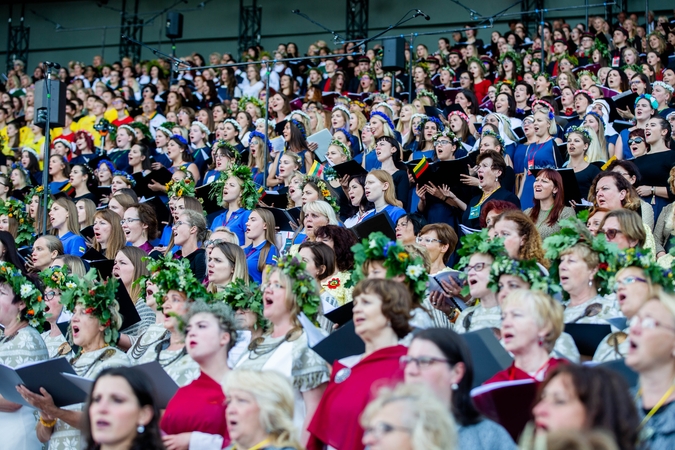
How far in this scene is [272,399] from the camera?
3252mm

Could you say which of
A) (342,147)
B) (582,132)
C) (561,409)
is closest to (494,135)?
(582,132)

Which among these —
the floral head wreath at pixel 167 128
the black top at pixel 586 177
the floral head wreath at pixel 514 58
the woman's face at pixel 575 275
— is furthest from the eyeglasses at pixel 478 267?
the floral head wreath at pixel 514 58

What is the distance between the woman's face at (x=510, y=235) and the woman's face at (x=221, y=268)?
63.6 inches

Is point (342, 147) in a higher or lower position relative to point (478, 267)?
higher

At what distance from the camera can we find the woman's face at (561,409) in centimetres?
257

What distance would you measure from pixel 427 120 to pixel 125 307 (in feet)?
15.0

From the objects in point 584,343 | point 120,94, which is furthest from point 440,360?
point 120,94

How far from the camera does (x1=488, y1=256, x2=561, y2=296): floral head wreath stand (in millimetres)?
4277

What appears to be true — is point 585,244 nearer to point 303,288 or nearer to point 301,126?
point 303,288

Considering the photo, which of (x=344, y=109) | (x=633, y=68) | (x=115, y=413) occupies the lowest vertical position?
Result: (x=115, y=413)

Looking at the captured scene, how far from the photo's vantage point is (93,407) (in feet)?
11.1

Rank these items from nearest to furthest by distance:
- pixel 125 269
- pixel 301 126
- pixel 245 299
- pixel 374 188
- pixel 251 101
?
pixel 245 299
pixel 125 269
pixel 374 188
pixel 301 126
pixel 251 101

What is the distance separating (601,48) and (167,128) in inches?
223

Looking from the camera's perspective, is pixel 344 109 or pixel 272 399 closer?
pixel 272 399
